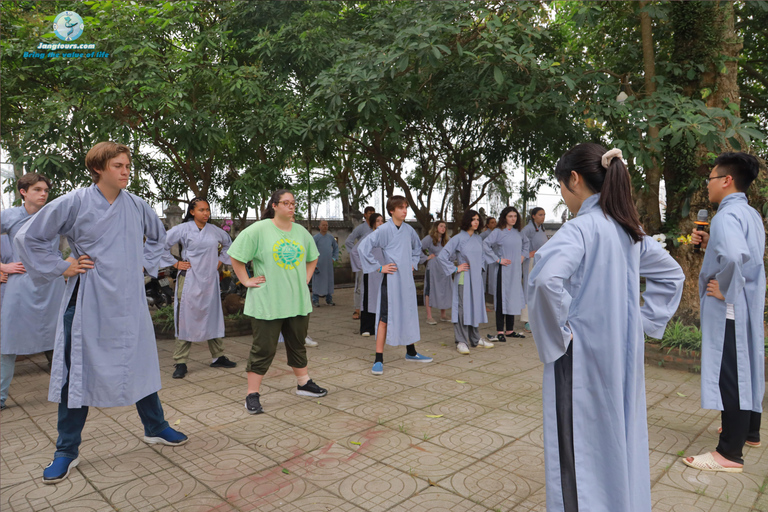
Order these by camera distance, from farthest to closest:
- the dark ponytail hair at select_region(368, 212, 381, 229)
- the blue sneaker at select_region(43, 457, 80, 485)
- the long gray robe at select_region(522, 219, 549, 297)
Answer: the dark ponytail hair at select_region(368, 212, 381, 229), the long gray robe at select_region(522, 219, 549, 297), the blue sneaker at select_region(43, 457, 80, 485)

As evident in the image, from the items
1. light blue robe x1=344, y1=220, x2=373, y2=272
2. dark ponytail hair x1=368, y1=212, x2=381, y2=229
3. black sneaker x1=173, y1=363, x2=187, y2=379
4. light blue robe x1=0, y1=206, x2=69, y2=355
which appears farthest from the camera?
light blue robe x1=344, y1=220, x2=373, y2=272

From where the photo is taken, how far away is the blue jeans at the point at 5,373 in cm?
442

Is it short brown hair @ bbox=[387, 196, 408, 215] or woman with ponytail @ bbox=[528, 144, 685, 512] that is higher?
short brown hair @ bbox=[387, 196, 408, 215]

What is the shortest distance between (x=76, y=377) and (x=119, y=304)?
0.47 metres

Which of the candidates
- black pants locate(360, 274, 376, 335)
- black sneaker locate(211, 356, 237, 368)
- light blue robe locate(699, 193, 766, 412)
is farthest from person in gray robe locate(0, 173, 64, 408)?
light blue robe locate(699, 193, 766, 412)

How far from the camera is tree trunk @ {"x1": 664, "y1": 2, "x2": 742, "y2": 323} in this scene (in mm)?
6238

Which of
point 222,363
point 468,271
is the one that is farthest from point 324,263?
point 222,363

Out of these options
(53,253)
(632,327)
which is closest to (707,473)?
(632,327)

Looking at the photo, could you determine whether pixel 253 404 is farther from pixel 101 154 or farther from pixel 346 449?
pixel 101 154

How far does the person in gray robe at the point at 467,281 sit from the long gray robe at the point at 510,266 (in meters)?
0.64

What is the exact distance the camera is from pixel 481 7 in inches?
222

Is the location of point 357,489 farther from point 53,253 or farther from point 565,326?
Result: point 53,253

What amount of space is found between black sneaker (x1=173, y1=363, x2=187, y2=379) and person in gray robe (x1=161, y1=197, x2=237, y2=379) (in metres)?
0.01

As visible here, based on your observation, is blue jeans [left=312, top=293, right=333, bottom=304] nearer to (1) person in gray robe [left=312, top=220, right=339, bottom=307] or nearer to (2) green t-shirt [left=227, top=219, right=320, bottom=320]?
(1) person in gray robe [left=312, top=220, right=339, bottom=307]
